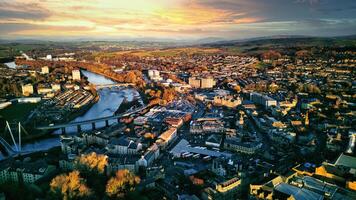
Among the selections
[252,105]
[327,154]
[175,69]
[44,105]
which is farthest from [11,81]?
[327,154]

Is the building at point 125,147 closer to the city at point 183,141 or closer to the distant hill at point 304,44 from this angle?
the city at point 183,141

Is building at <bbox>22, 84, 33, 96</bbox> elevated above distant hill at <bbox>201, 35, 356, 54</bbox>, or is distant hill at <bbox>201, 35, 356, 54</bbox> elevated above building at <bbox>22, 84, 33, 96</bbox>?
distant hill at <bbox>201, 35, 356, 54</bbox>

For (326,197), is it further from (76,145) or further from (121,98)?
(121,98)

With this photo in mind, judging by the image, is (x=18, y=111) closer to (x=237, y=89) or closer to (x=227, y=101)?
(x=227, y=101)

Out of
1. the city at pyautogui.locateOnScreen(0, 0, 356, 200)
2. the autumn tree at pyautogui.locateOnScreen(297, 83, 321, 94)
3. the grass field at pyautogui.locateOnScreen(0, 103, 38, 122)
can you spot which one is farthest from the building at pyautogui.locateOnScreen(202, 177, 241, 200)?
the autumn tree at pyautogui.locateOnScreen(297, 83, 321, 94)

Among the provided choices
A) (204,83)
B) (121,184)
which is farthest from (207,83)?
(121,184)

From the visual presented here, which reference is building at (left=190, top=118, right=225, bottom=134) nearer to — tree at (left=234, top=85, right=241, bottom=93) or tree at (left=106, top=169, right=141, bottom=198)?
tree at (left=106, top=169, right=141, bottom=198)
